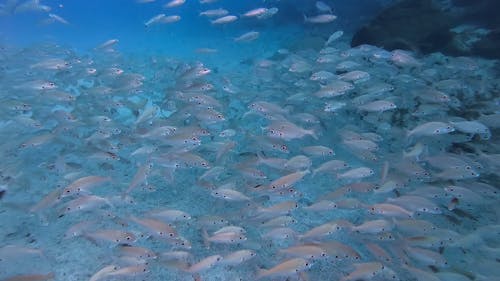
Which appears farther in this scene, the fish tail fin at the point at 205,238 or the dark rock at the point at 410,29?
the dark rock at the point at 410,29

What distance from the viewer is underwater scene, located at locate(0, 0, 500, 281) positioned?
4430 millimetres

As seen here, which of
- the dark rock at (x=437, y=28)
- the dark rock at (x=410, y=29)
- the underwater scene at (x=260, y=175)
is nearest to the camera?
the underwater scene at (x=260, y=175)

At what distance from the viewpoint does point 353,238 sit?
520 cm

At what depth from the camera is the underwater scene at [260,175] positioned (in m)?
4.43

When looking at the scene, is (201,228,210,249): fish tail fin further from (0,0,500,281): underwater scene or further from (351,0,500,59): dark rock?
(351,0,500,59): dark rock

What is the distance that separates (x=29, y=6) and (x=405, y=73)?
39.3ft

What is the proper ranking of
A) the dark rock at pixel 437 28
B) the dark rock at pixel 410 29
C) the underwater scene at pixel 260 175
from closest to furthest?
1. the underwater scene at pixel 260 175
2. the dark rock at pixel 437 28
3. the dark rock at pixel 410 29

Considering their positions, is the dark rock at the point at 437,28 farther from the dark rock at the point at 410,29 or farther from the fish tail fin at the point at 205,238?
the fish tail fin at the point at 205,238

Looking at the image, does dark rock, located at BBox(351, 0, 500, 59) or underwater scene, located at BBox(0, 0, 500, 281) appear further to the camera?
dark rock, located at BBox(351, 0, 500, 59)

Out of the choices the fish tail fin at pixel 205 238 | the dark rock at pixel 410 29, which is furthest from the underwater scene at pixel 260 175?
the dark rock at pixel 410 29

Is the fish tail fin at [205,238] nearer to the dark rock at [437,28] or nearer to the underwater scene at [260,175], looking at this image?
the underwater scene at [260,175]

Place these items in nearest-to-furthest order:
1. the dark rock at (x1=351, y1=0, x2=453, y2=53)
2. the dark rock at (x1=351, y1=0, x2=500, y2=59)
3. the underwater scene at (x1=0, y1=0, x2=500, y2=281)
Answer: the underwater scene at (x1=0, y1=0, x2=500, y2=281) → the dark rock at (x1=351, y1=0, x2=500, y2=59) → the dark rock at (x1=351, y1=0, x2=453, y2=53)

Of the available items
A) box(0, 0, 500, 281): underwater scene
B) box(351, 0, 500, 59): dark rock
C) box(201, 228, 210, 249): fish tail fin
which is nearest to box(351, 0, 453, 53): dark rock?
box(351, 0, 500, 59): dark rock

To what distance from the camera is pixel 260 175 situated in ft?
18.0
